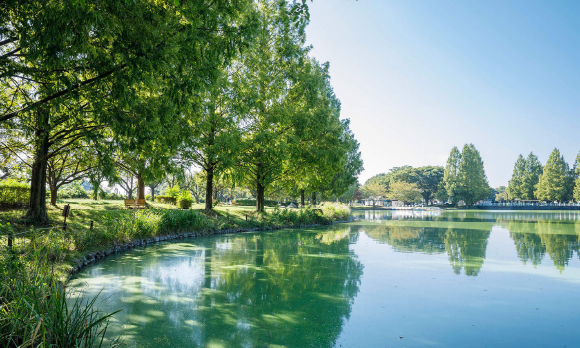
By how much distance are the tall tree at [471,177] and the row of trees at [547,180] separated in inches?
303

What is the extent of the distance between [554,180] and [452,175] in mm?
14393

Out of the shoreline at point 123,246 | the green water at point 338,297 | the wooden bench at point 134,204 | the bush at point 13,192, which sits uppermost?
the bush at point 13,192

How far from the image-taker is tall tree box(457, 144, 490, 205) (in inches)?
2016

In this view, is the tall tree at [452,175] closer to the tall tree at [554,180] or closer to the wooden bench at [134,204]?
the tall tree at [554,180]

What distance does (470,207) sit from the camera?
52.8m

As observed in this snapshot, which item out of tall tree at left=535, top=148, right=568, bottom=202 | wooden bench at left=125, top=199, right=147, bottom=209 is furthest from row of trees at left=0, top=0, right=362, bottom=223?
tall tree at left=535, top=148, right=568, bottom=202

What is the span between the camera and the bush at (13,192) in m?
12.5

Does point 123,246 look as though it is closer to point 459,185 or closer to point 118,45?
point 118,45

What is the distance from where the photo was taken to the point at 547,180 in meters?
50.6

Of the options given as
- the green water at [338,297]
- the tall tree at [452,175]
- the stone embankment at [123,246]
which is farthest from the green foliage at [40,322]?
the tall tree at [452,175]

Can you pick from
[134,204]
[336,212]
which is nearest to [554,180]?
[336,212]

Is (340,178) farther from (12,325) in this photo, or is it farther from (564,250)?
(12,325)

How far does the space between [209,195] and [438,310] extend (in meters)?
13.2

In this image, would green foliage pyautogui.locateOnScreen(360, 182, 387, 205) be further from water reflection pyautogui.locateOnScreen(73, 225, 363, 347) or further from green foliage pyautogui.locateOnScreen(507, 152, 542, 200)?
water reflection pyautogui.locateOnScreen(73, 225, 363, 347)
